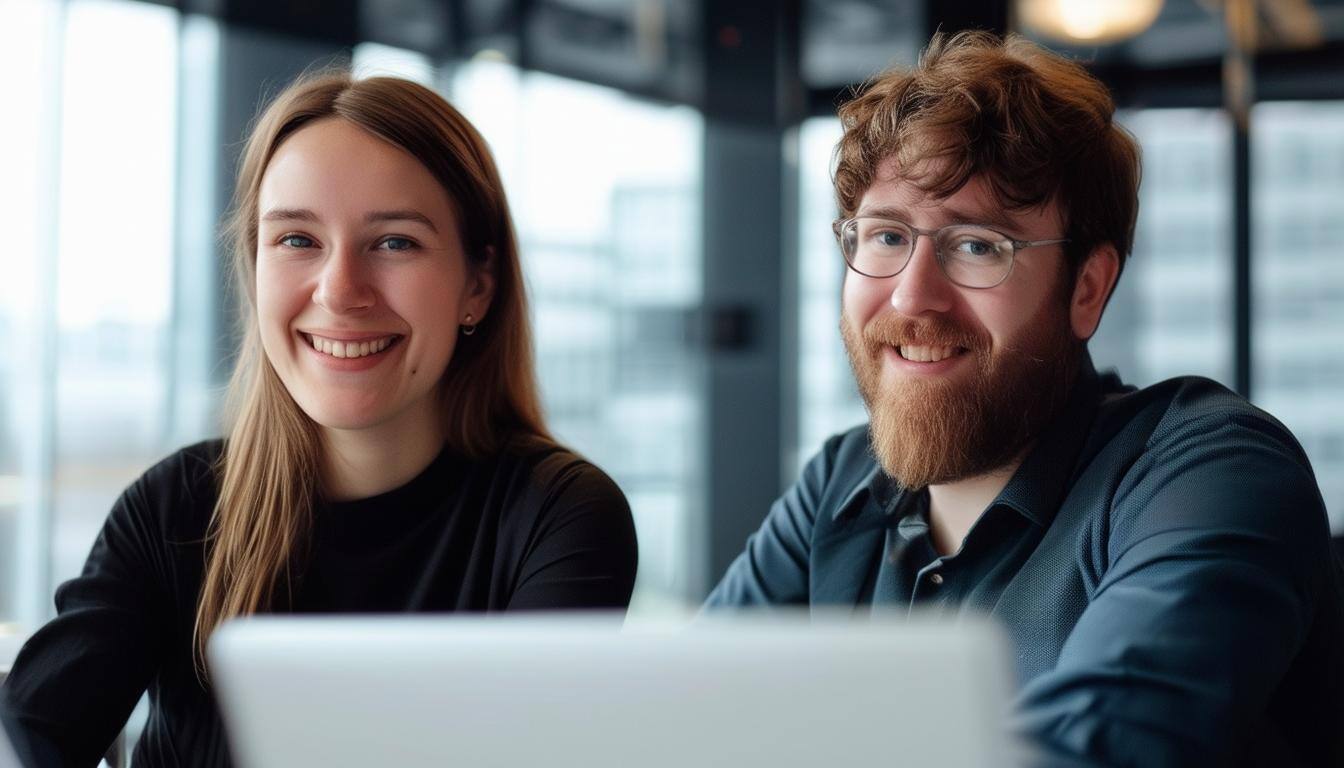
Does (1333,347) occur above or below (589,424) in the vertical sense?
above

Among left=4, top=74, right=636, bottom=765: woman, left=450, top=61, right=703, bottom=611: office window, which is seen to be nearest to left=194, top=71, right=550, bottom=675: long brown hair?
left=4, top=74, right=636, bottom=765: woman

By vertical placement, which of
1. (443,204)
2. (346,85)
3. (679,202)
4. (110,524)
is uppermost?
(679,202)

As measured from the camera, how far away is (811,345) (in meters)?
5.37

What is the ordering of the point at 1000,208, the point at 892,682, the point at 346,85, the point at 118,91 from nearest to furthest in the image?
the point at 892,682 → the point at 1000,208 → the point at 346,85 → the point at 118,91

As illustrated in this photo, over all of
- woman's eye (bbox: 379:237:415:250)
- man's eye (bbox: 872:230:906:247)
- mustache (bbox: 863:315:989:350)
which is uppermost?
man's eye (bbox: 872:230:906:247)

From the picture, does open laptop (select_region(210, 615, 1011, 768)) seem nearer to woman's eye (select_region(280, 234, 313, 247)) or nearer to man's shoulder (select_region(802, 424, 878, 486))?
woman's eye (select_region(280, 234, 313, 247))

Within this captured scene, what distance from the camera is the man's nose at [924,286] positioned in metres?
1.63

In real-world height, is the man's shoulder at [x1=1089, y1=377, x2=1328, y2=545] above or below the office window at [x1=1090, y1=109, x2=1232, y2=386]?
below

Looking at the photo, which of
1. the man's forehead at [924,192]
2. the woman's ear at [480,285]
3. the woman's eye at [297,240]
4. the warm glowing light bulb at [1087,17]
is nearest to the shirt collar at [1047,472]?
the man's forehead at [924,192]

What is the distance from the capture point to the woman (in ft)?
5.27

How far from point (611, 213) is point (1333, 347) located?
9.41ft

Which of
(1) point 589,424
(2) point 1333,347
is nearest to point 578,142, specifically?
(1) point 589,424

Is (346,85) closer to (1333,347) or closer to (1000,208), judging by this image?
(1000,208)

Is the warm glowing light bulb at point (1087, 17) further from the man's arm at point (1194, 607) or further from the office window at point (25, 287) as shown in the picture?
the man's arm at point (1194, 607)
